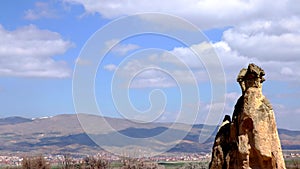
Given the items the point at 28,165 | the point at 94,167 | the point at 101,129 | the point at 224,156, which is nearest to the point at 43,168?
the point at 28,165

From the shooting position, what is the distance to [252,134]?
18297 millimetres

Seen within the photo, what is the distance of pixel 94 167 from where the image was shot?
3290 inches

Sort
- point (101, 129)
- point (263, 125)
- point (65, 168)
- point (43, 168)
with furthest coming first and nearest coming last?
1. point (65, 168)
2. point (43, 168)
3. point (101, 129)
4. point (263, 125)

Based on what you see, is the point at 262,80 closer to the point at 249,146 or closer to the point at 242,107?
the point at 242,107

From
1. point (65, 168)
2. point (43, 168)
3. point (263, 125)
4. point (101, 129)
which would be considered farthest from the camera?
point (65, 168)

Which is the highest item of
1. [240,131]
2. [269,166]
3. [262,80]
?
[262,80]

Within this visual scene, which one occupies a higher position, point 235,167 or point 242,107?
point 242,107

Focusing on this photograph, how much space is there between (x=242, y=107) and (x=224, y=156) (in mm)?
2053

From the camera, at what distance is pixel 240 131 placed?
18594 mm

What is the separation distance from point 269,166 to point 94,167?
6750 cm

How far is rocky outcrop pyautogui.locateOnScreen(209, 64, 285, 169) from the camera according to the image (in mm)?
18219

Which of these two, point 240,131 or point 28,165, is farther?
point 28,165

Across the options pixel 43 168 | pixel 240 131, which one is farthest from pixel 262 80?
pixel 43 168

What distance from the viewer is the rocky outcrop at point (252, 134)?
18219 mm
